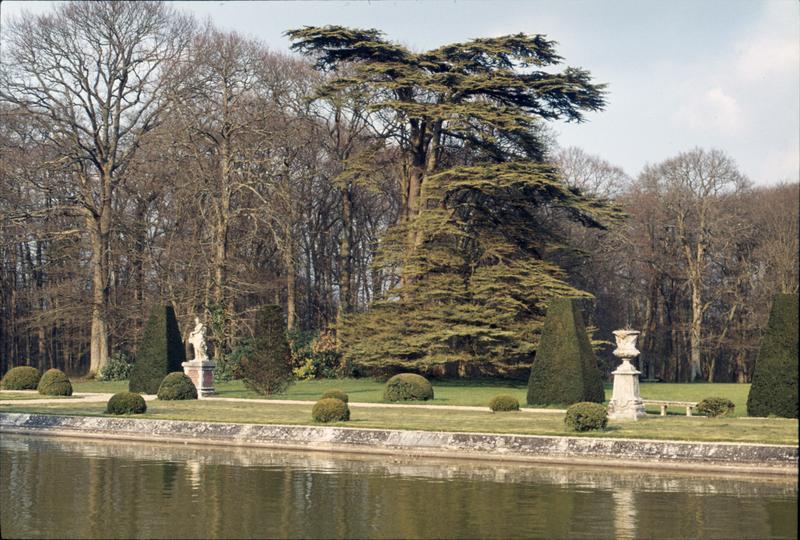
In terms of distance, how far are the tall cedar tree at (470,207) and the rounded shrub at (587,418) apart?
17114 millimetres

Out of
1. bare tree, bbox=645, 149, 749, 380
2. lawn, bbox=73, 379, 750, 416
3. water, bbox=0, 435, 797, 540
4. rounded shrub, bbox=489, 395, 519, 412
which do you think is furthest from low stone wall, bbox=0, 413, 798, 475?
bare tree, bbox=645, 149, 749, 380

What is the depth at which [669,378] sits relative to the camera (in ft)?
208

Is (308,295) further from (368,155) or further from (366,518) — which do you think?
(366,518)

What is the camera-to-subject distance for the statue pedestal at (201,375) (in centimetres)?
3816

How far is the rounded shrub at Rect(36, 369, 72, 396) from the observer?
38.8m

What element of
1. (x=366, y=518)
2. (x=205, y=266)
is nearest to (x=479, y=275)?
(x=205, y=266)

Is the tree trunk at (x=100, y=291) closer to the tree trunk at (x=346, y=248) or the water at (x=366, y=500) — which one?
the tree trunk at (x=346, y=248)

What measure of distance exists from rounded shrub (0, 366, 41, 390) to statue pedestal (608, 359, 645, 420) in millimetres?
26292

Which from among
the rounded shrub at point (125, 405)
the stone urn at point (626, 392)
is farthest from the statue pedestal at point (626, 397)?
the rounded shrub at point (125, 405)

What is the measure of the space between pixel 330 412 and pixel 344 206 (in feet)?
85.6

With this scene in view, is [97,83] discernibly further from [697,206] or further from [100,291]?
[697,206]

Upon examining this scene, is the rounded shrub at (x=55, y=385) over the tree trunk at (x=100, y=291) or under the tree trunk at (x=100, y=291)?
under

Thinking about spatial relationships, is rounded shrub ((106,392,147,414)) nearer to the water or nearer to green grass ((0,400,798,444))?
green grass ((0,400,798,444))

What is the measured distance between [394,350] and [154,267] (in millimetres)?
14780
